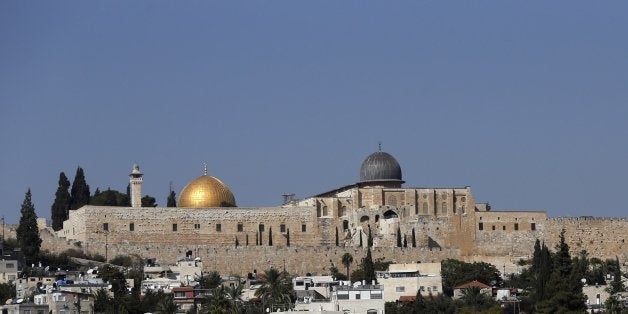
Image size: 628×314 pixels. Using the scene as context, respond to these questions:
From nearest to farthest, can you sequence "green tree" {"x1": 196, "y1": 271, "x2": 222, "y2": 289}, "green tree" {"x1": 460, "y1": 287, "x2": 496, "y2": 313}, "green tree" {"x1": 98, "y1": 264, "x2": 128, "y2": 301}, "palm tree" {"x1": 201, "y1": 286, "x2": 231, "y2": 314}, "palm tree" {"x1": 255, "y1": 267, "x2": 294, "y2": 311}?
"palm tree" {"x1": 201, "y1": 286, "x2": 231, "y2": 314} → "palm tree" {"x1": 255, "y1": 267, "x2": 294, "y2": 311} → "green tree" {"x1": 460, "y1": 287, "x2": 496, "y2": 313} → "green tree" {"x1": 98, "y1": 264, "x2": 128, "y2": 301} → "green tree" {"x1": 196, "y1": 271, "x2": 222, "y2": 289}

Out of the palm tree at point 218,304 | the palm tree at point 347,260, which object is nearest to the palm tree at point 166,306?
the palm tree at point 218,304

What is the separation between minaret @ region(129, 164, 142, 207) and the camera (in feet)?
214

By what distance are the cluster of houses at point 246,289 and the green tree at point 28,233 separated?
212cm

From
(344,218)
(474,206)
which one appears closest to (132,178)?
(344,218)

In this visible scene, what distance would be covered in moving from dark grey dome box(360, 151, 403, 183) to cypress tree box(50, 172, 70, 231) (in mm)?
10365

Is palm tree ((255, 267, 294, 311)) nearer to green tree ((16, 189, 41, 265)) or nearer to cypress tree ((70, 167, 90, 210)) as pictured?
green tree ((16, 189, 41, 265))

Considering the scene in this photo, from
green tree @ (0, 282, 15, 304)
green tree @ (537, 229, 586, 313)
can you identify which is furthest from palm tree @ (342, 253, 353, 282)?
green tree @ (537, 229, 586, 313)

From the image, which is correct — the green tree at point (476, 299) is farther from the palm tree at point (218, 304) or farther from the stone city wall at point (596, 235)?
the stone city wall at point (596, 235)

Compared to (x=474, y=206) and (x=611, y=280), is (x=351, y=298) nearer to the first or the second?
(x=611, y=280)

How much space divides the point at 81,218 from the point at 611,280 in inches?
685

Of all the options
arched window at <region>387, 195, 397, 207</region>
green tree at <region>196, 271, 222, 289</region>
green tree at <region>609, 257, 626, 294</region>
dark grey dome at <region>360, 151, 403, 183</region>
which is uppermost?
dark grey dome at <region>360, 151, 403, 183</region>

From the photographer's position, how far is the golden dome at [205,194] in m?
65.6

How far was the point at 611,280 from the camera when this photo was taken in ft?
194

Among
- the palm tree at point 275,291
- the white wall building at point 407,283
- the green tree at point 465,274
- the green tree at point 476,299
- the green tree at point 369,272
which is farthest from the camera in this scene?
the green tree at point 465,274
